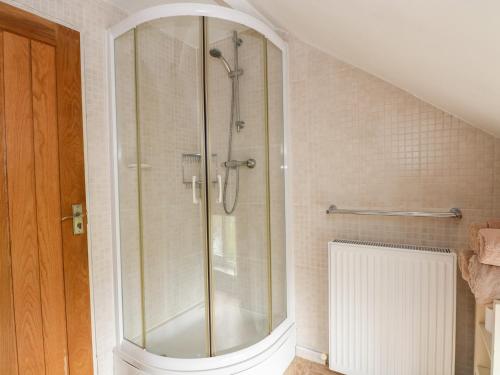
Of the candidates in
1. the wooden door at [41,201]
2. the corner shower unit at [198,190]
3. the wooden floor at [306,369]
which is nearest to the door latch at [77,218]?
the wooden door at [41,201]

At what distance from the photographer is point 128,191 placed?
1.53 metres

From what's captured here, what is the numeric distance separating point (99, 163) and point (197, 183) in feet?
1.76

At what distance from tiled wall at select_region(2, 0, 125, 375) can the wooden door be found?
1.9 inches

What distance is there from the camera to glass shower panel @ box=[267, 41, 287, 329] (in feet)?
5.45

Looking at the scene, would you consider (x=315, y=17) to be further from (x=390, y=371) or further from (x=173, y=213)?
(x=390, y=371)

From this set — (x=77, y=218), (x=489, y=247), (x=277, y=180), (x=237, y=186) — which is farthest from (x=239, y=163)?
(x=489, y=247)

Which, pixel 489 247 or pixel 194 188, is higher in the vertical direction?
pixel 194 188

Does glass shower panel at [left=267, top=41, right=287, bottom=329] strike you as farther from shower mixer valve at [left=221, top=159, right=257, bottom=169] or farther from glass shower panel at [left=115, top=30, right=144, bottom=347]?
glass shower panel at [left=115, top=30, right=144, bottom=347]

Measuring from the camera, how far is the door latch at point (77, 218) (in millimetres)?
1364

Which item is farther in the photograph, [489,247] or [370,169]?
[370,169]

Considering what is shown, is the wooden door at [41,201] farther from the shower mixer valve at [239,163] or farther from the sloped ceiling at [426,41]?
the sloped ceiling at [426,41]

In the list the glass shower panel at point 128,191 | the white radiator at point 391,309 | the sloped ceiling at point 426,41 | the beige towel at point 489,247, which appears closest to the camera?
the sloped ceiling at point 426,41

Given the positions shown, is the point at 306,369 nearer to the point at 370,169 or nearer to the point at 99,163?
the point at 370,169

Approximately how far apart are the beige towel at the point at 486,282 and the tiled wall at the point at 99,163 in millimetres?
1604
